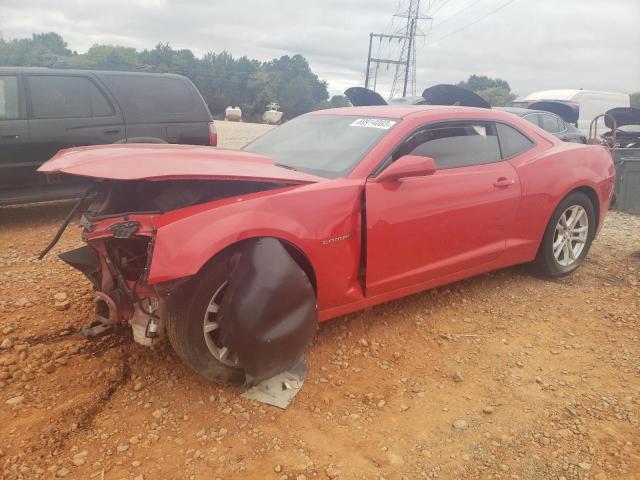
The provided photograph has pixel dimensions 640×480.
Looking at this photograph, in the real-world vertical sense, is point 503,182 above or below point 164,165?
below

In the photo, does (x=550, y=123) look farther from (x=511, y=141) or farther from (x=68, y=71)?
(x=68, y=71)

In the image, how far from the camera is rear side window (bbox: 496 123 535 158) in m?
4.05

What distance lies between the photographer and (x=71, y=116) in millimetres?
5938

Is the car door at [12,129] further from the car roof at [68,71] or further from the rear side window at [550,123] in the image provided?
the rear side window at [550,123]

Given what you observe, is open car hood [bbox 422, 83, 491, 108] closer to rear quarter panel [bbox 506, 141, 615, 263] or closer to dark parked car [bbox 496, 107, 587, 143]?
rear quarter panel [bbox 506, 141, 615, 263]

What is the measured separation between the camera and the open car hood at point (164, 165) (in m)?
2.41

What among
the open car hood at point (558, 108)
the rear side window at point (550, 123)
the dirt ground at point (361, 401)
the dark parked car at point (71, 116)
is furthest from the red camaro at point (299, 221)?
the open car hood at point (558, 108)

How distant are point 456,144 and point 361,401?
2.02 metres

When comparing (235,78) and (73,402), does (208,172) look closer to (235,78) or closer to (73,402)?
(73,402)

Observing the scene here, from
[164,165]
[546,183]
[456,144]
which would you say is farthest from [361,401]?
[546,183]

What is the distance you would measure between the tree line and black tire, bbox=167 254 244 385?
35.6 metres

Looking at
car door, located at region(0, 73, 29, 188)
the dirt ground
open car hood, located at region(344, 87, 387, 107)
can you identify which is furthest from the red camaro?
car door, located at region(0, 73, 29, 188)

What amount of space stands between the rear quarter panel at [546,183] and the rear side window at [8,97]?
521cm

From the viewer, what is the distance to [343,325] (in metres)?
3.49
